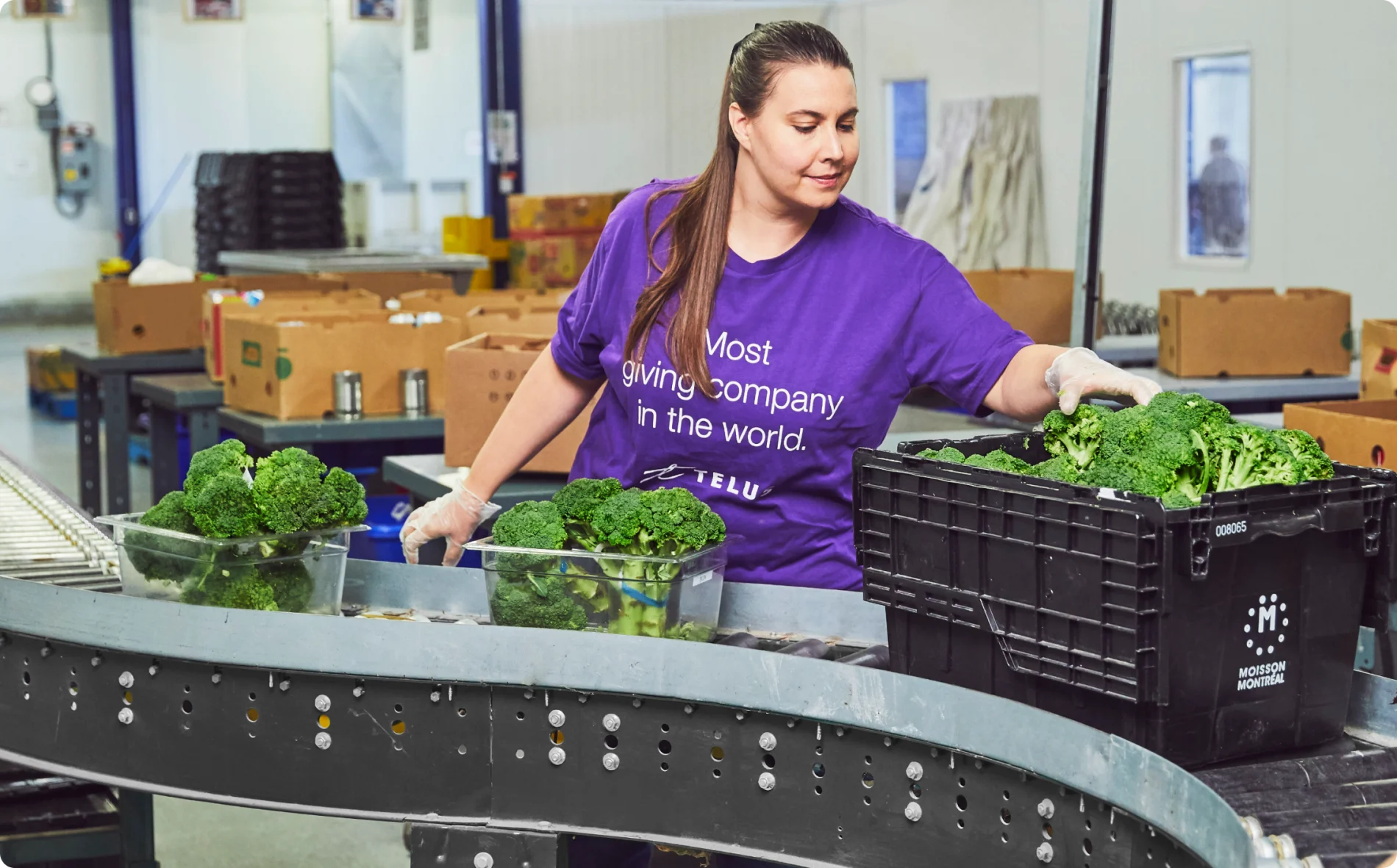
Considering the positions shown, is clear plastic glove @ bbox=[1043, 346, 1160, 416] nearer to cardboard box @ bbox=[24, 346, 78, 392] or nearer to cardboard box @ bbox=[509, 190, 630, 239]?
cardboard box @ bbox=[509, 190, 630, 239]

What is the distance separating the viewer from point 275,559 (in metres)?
1.68

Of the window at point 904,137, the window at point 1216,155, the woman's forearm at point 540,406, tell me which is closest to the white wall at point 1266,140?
the window at point 1216,155

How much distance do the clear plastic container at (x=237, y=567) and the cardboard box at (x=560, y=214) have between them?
6.42 metres

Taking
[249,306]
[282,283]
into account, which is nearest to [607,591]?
[249,306]

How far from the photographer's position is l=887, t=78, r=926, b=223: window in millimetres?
8781

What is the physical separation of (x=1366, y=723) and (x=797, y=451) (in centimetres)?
76

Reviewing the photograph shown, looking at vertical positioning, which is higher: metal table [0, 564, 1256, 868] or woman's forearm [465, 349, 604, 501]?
woman's forearm [465, 349, 604, 501]

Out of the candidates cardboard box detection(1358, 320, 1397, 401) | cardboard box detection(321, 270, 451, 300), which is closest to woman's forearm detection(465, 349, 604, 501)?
cardboard box detection(1358, 320, 1397, 401)

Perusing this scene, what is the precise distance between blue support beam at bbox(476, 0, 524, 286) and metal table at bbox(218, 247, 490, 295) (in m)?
2.07

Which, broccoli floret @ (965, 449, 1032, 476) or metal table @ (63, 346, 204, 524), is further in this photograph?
metal table @ (63, 346, 204, 524)

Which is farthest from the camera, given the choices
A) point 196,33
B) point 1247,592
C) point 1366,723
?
point 196,33

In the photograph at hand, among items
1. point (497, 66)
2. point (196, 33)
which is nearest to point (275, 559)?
point (497, 66)

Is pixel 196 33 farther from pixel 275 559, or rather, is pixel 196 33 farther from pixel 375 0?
pixel 275 559

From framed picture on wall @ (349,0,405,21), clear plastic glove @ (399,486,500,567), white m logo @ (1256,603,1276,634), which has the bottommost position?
clear plastic glove @ (399,486,500,567)
